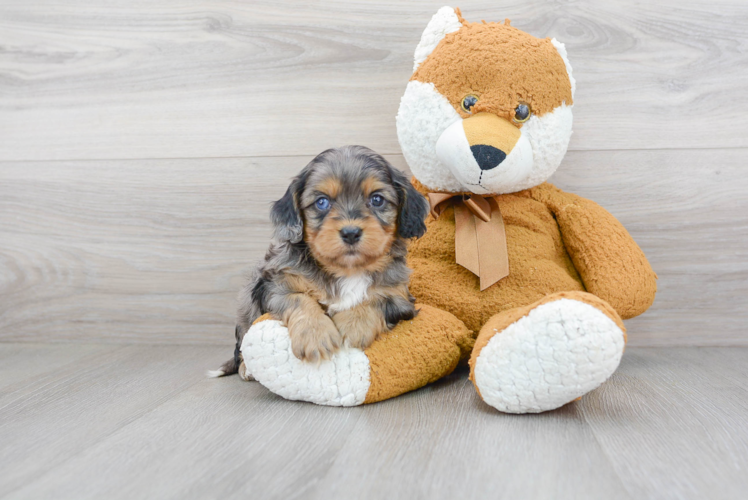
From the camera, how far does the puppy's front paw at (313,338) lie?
57.6 inches

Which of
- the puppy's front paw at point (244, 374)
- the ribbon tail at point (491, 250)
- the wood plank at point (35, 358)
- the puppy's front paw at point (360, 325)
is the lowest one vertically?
the wood plank at point (35, 358)

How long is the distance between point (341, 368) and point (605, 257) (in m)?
0.90

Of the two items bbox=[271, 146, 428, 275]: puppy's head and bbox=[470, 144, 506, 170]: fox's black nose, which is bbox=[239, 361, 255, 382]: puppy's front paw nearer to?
bbox=[271, 146, 428, 275]: puppy's head

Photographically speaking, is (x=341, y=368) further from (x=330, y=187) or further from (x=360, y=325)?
(x=330, y=187)

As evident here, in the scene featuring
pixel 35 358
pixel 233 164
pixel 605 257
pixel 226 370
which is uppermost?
pixel 233 164

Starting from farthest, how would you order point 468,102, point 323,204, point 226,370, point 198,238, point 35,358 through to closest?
point 198,238
point 35,358
point 226,370
point 468,102
point 323,204

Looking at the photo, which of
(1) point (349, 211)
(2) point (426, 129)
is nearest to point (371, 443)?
(1) point (349, 211)

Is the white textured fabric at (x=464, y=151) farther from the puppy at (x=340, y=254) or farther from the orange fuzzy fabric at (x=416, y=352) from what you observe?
the orange fuzzy fabric at (x=416, y=352)

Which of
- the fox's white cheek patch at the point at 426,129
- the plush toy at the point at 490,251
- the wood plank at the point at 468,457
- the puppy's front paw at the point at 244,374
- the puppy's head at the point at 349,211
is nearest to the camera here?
the wood plank at the point at 468,457

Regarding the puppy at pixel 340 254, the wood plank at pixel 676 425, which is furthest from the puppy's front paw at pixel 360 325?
the wood plank at pixel 676 425

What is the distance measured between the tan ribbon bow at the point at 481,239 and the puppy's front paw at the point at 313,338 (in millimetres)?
501

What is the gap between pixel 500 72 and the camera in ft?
5.44

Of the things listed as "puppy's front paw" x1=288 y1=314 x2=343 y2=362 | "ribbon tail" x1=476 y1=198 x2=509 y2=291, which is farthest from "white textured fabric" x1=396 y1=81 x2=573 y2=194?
"puppy's front paw" x1=288 y1=314 x2=343 y2=362

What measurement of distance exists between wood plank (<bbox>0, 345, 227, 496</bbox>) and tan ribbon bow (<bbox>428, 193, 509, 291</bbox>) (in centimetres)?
100
